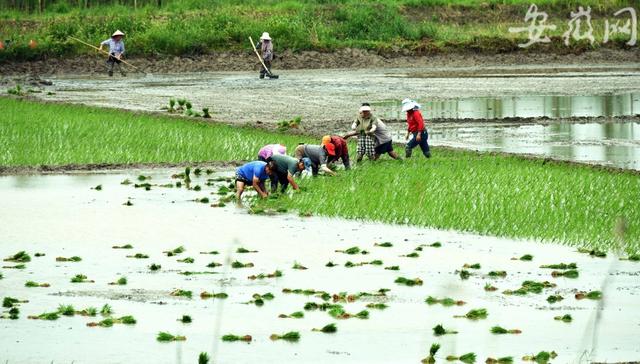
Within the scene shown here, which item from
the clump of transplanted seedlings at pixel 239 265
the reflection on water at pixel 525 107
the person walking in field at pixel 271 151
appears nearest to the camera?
the clump of transplanted seedlings at pixel 239 265

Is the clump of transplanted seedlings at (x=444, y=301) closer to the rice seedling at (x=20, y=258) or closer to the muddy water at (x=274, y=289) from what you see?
the muddy water at (x=274, y=289)

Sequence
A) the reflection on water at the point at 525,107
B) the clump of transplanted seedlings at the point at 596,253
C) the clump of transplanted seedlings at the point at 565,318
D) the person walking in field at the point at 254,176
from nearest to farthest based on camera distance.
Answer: the clump of transplanted seedlings at the point at 565,318
the clump of transplanted seedlings at the point at 596,253
the person walking in field at the point at 254,176
the reflection on water at the point at 525,107

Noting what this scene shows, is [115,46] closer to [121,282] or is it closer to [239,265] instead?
[239,265]

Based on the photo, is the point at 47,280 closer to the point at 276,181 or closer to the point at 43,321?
the point at 43,321

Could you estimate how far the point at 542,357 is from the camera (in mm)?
9977

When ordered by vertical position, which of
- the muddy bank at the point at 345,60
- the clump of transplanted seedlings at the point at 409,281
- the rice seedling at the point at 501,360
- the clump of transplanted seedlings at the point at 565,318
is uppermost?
the muddy bank at the point at 345,60

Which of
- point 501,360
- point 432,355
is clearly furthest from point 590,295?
point 432,355

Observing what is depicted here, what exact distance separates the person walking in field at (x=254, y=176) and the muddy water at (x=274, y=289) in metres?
0.56

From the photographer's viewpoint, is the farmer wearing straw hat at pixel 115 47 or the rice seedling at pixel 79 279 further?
the farmer wearing straw hat at pixel 115 47

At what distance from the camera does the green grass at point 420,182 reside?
16.3 m

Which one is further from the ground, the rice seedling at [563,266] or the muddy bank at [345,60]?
the muddy bank at [345,60]

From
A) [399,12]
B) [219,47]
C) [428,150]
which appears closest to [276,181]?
[428,150]

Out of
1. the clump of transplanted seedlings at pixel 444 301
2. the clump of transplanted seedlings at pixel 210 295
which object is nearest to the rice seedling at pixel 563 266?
the clump of transplanted seedlings at pixel 444 301

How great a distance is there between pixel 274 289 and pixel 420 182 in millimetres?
6798
